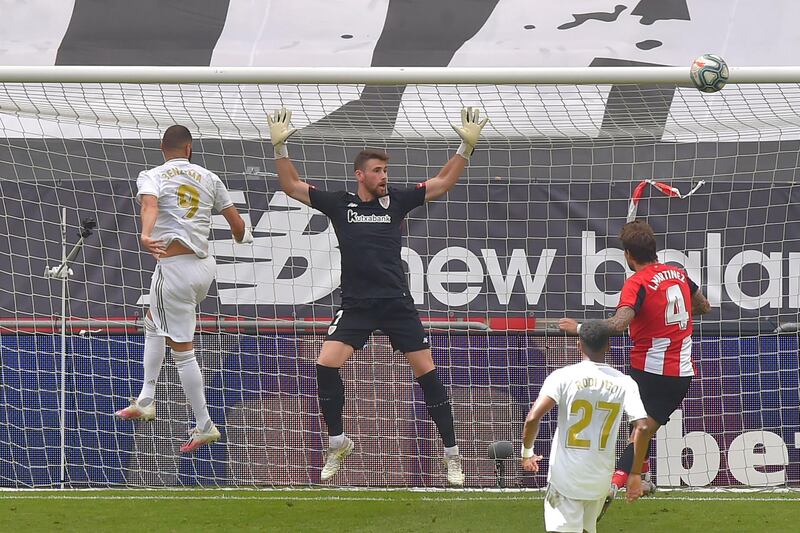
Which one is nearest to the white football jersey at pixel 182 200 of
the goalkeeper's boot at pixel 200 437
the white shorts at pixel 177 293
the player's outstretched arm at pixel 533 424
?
the white shorts at pixel 177 293

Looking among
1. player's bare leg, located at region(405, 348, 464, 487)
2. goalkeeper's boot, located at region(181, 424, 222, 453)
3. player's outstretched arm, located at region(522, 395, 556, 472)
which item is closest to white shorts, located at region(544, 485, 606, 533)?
player's outstretched arm, located at region(522, 395, 556, 472)

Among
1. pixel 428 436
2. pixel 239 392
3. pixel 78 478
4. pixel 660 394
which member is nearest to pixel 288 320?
pixel 239 392

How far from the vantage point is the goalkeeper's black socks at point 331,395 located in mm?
7211

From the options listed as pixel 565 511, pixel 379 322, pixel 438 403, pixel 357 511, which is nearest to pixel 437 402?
pixel 438 403

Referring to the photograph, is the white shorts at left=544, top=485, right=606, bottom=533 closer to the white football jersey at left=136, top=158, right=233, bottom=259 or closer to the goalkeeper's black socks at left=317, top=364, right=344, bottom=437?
the goalkeeper's black socks at left=317, top=364, right=344, bottom=437

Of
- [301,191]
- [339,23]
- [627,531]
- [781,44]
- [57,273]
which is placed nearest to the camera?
[627,531]

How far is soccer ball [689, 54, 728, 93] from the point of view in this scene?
7.19 m

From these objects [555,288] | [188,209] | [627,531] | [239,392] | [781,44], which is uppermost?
[781,44]

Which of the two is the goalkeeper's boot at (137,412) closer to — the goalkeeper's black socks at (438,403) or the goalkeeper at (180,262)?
the goalkeeper at (180,262)

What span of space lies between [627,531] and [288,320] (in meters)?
3.70

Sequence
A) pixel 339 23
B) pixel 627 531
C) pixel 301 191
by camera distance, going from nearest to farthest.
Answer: pixel 627 531, pixel 301 191, pixel 339 23

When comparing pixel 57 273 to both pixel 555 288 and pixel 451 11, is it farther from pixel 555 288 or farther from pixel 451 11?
pixel 451 11

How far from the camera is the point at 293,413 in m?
9.00

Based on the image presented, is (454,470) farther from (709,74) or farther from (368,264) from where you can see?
(709,74)
